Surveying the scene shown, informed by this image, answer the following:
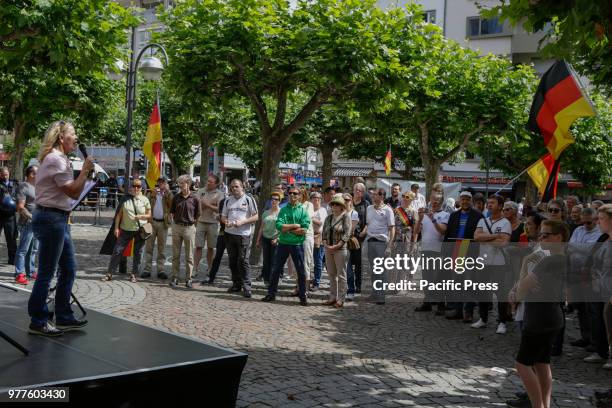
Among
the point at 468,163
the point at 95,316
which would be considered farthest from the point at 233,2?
the point at 468,163

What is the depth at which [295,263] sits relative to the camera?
32.8 ft

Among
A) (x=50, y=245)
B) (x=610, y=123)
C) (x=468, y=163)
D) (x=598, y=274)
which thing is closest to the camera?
(x=50, y=245)

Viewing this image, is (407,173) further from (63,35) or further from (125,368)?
(125,368)

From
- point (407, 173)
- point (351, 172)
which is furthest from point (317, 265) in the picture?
point (351, 172)

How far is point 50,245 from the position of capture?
5043 mm

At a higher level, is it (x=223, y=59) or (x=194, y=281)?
(x=223, y=59)

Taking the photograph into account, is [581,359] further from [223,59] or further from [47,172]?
[223,59]

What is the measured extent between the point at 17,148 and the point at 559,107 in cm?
2236

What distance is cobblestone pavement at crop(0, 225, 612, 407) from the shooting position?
552cm

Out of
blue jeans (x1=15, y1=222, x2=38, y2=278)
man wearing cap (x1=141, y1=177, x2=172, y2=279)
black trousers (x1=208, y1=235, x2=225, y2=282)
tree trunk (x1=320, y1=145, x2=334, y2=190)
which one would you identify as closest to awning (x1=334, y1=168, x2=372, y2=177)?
tree trunk (x1=320, y1=145, x2=334, y2=190)

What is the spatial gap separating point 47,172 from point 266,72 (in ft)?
29.2

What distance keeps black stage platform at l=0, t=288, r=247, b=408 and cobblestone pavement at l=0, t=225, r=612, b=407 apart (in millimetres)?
737

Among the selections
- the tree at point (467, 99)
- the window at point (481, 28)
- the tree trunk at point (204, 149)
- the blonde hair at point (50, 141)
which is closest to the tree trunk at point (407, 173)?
Answer: the window at point (481, 28)

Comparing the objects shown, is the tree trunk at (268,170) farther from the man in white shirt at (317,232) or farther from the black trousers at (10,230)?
the black trousers at (10,230)
